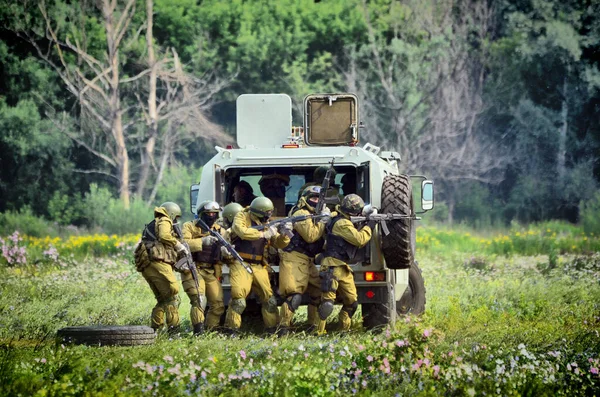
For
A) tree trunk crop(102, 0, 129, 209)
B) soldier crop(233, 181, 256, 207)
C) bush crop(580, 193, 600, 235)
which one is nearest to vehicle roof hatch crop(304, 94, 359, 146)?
soldier crop(233, 181, 256, 207)

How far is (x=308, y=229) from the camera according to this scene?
11.9 metres

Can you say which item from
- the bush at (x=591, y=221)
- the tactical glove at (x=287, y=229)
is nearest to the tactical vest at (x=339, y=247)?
the tactical glove at (x=287, y=229)

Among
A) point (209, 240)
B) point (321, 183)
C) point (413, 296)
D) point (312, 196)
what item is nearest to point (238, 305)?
point (209, 240)

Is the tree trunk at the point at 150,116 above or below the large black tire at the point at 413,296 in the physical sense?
above

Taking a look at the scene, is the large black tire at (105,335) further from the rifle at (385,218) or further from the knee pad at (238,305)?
the rifle at (385,218)

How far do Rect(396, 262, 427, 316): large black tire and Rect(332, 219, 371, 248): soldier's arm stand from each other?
195 centimetres

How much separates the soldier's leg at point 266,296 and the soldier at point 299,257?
0.11m

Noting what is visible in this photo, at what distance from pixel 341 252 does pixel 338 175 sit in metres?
1.96

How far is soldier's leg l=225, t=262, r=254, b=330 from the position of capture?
11.8 meters

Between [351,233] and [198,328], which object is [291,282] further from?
[198,328]

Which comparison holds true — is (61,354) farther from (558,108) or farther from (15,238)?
(558,108)

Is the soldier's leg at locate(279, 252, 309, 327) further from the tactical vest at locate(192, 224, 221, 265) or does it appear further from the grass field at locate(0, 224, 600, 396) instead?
the tactical vest at locate(192, 224, 221, 265)

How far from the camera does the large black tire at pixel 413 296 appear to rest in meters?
13.5

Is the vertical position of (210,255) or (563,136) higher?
(563,136)
